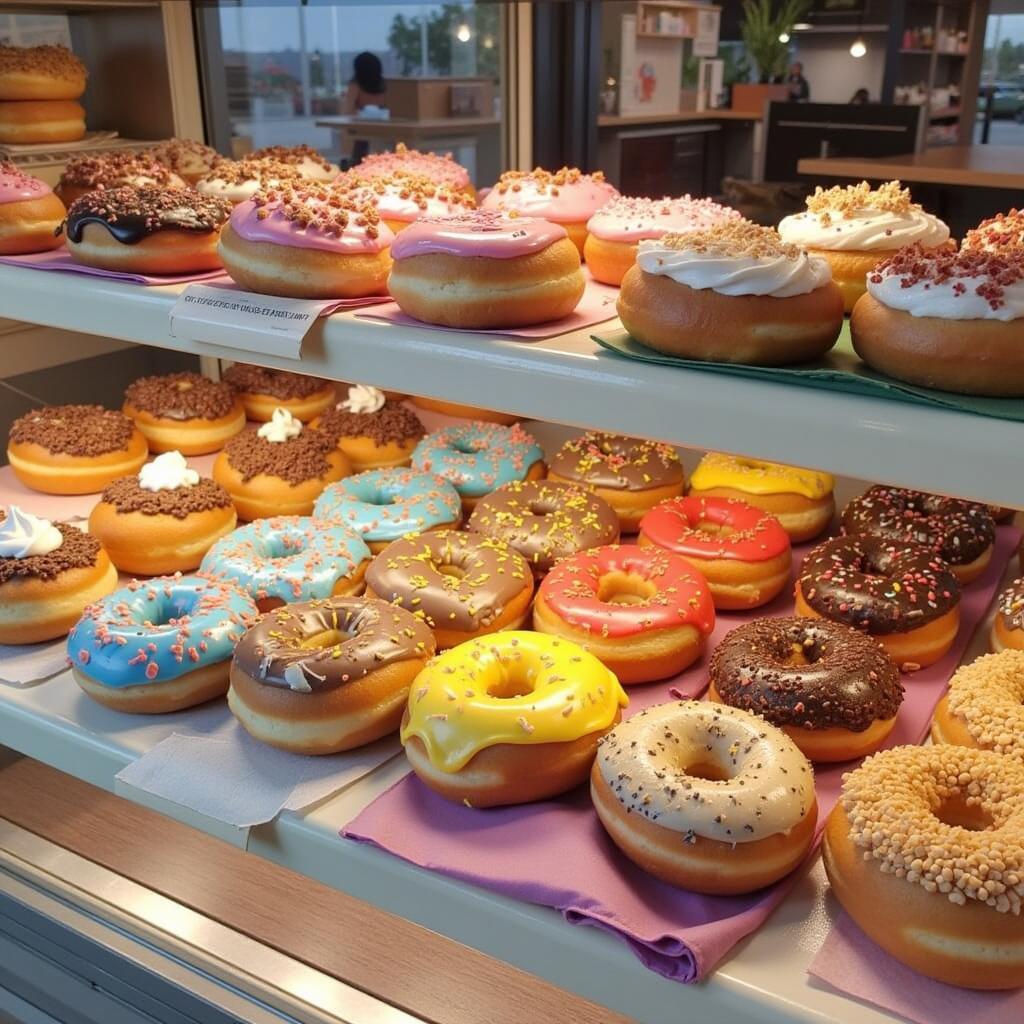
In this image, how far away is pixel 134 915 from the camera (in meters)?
2.08

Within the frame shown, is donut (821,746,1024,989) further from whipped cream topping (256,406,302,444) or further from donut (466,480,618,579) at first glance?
whipped cream topping (256,406,302,444)

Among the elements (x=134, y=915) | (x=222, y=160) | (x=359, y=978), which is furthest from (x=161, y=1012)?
(x=222, y=160)

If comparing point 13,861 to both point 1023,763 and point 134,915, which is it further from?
point 1023,763

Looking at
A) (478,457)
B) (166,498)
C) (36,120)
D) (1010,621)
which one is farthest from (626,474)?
(36,120)

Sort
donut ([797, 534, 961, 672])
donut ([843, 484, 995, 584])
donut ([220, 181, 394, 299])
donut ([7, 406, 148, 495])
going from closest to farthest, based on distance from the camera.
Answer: donut ([220, 181, 394, 299]) → donut ([797, 534, 961, 672]) → donut ([843, 484, 995, 584]) → donut ([7, 406, 148, 495])

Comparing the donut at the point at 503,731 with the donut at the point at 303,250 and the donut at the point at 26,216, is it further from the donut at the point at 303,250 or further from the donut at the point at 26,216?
the donut at the point at 26,216

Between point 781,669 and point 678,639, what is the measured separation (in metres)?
0.24

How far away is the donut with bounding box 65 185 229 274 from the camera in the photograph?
1.74 meters

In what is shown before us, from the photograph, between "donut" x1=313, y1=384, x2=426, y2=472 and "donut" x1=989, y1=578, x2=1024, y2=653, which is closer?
"donut" x1=989, y1=578, x2=1024, y2=653

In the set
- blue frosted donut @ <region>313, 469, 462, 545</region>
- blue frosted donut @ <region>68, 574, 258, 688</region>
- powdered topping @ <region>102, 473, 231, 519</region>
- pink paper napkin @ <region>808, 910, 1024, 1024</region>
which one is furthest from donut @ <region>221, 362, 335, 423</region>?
pink paper napkin @ <region>808, 910, 1024, 1024</region>

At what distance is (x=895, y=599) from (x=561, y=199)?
975mm

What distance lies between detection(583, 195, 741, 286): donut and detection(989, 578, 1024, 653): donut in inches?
33.0

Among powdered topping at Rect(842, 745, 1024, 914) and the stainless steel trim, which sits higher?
powdered topping at Rect(842, 745, 1024, 914)

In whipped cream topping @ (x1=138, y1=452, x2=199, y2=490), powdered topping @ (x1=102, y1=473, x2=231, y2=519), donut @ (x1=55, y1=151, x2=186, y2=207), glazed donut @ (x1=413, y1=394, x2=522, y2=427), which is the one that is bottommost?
glazed donut @ (x1=413, y1=394, x2=522, y2=427)
